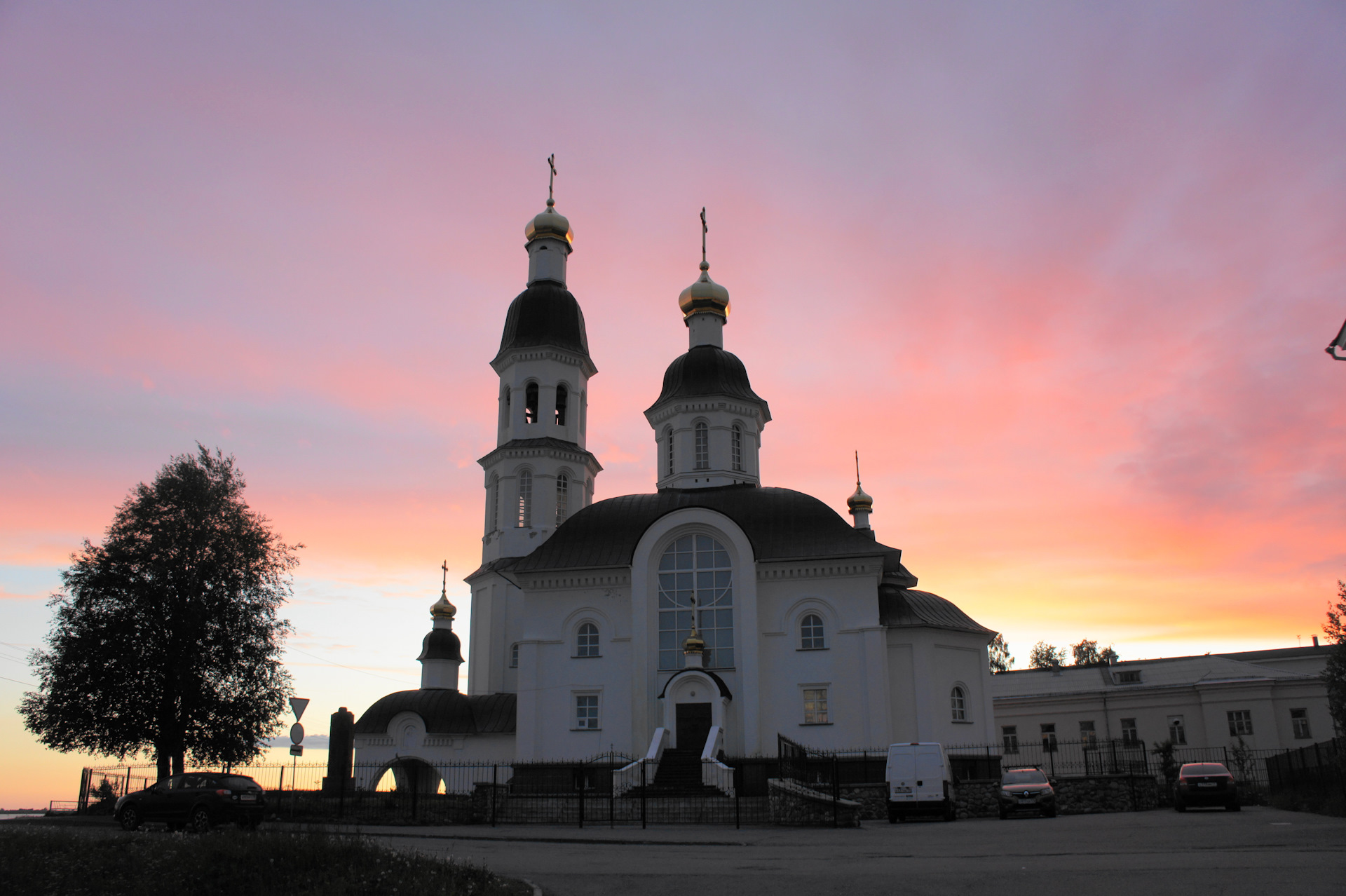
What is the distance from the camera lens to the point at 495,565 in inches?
1358

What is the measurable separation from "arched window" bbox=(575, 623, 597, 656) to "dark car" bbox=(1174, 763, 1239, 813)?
1596 cm

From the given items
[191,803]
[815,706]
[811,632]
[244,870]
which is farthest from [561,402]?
[244,870]

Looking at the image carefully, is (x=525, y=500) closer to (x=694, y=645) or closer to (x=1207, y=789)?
(x=694, y=645)

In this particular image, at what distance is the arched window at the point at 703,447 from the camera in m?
35.7

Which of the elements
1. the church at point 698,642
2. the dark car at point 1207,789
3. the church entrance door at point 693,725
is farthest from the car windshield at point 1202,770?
the church entrance door at point 693,725

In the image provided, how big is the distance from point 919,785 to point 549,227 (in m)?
26.6

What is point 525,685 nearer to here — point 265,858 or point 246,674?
point 246,674

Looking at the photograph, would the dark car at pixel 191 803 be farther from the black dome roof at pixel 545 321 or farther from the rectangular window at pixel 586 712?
the black dome roof at pixel 545 321

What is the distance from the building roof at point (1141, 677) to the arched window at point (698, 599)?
59.0 feet

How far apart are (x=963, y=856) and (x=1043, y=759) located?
121 ft

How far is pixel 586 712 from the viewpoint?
3003cm

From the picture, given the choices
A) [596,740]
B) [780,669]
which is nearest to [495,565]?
[596,740]

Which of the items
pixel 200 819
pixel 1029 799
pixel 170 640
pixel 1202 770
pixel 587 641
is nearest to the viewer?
pixel 200 819

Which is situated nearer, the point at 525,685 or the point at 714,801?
the point at 714,801
